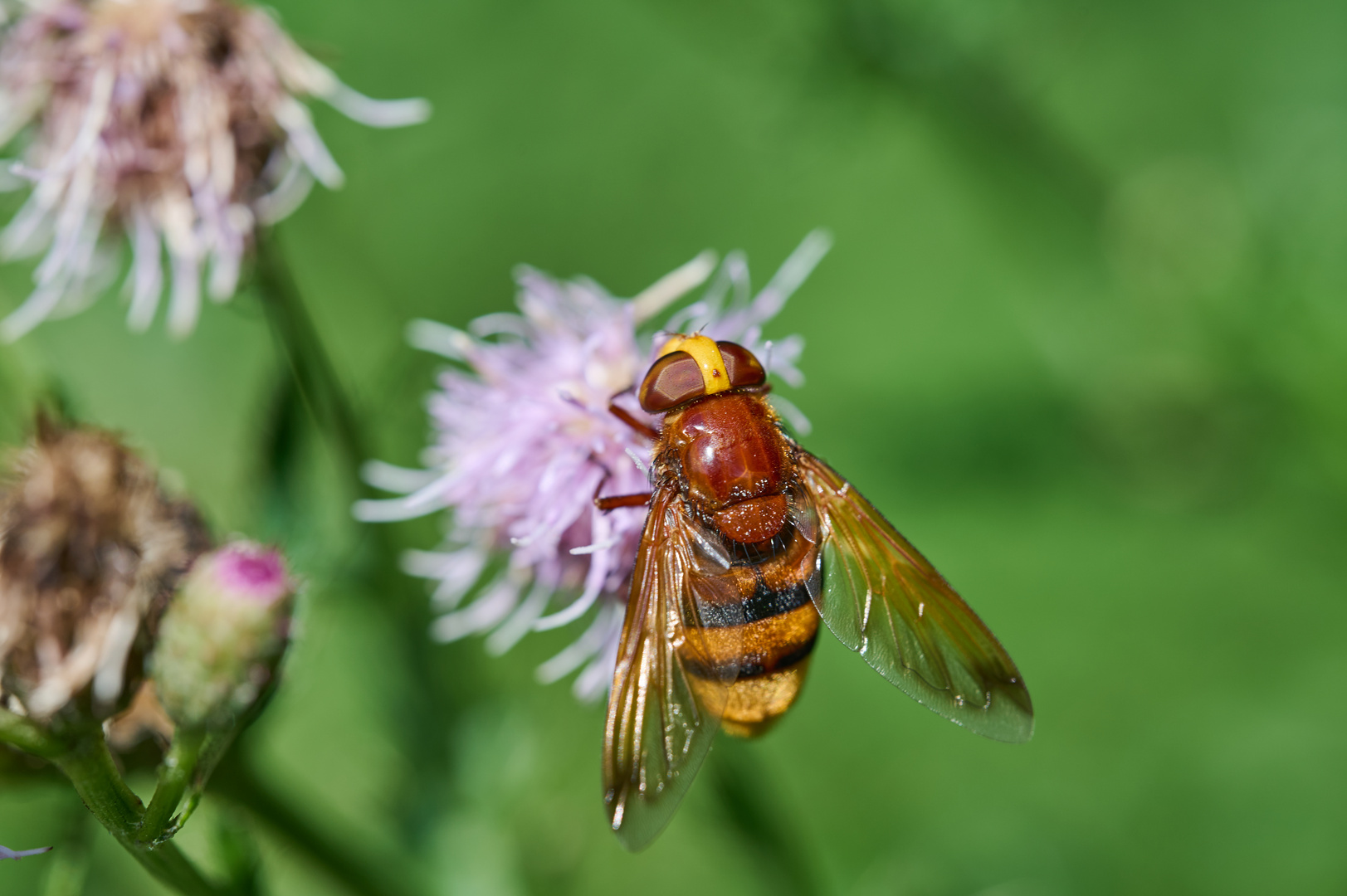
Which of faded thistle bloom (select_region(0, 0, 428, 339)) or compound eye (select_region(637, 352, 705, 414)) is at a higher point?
compound eye (select_region(637, 352, 705, 414))

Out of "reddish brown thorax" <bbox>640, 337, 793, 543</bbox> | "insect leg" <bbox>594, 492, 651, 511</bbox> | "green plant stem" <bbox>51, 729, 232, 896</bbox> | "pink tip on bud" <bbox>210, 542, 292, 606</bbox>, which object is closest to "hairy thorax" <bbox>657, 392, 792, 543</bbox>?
"reddish brown thorax" <bbox>640, 337, 793, 543</bbox>

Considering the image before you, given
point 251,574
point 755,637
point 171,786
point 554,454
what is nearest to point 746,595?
point 755,637

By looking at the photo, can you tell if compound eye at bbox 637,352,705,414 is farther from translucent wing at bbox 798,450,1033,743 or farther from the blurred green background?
the blurred green background

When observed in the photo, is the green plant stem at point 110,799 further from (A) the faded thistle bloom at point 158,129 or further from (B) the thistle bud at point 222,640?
(A) the faded thistle bloom at point 158,129

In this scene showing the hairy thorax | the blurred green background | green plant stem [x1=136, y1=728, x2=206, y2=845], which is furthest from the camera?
the blurred green background

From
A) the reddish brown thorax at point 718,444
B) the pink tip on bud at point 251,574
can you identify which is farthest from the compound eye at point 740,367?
the pink tip on bud at point 251,574

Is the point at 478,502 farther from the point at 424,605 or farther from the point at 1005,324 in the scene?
the point at 1005,324
